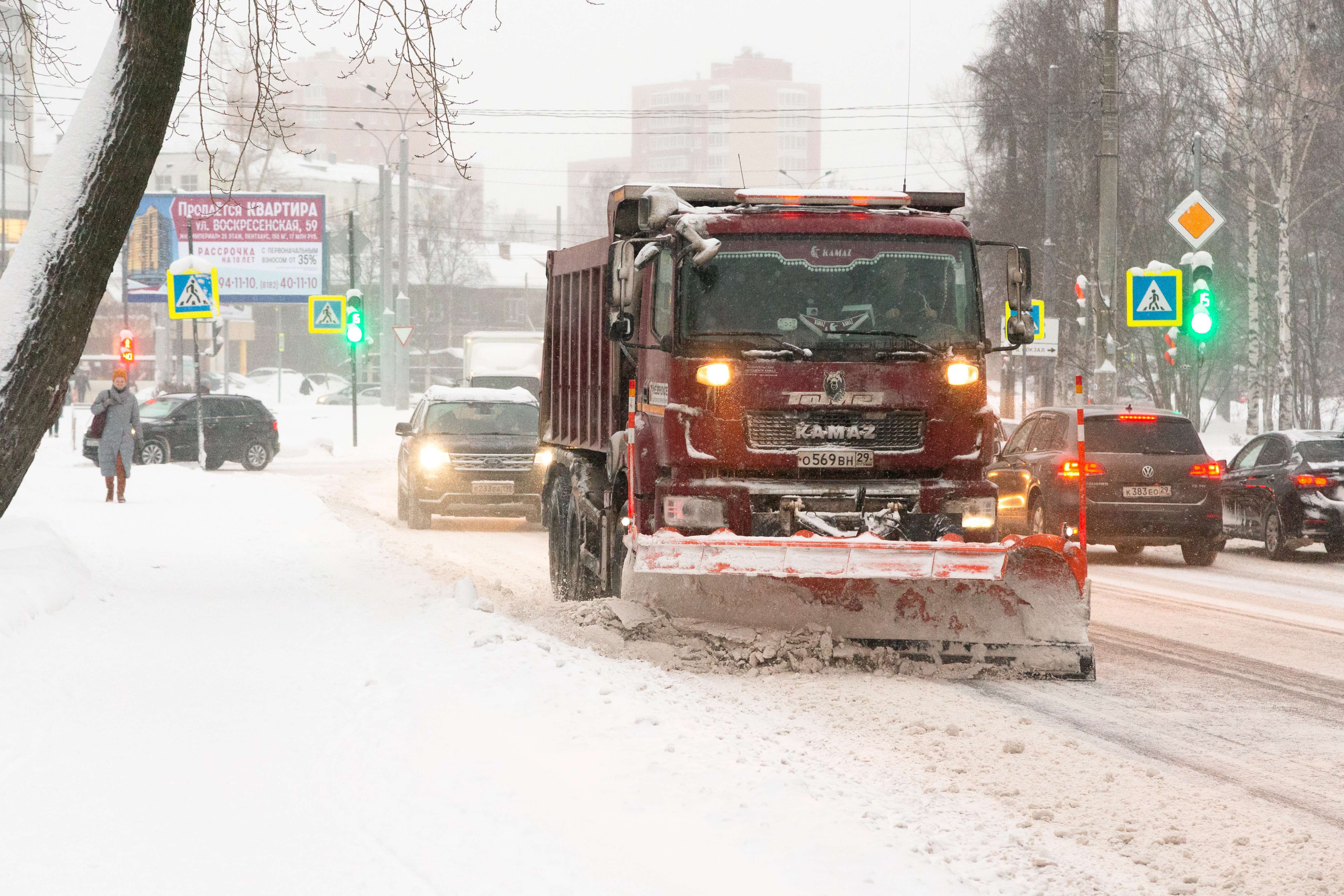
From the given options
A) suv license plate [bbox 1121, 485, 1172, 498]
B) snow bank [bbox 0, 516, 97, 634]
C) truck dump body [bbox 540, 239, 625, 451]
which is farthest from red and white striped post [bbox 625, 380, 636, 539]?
suv license plate [bbox 1121, 485, 1172, 498]

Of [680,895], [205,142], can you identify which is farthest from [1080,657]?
[205,142]

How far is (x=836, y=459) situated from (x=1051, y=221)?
2944 cm

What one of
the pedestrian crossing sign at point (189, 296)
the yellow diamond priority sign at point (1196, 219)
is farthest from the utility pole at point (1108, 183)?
the pedestrian crossing sign at point (189, 296)

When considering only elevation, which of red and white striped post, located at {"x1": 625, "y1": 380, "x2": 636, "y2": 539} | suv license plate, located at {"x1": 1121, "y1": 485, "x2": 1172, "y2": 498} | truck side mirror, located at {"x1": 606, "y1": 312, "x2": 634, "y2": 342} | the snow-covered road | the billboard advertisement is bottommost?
the snow-covered road

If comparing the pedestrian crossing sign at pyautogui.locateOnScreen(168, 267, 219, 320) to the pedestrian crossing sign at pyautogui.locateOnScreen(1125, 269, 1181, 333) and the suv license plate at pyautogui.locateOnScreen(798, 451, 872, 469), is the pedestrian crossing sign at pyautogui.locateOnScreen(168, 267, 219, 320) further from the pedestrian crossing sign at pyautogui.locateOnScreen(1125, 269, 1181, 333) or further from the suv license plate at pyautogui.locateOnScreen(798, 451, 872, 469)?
the suv license plate at pyautogui.locateOnScreen(798, 451, 872, 469)

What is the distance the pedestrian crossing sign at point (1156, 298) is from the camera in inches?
852

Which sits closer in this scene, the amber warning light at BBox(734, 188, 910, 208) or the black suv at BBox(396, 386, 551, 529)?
the amber warning light at BBox(734, 188, 910, 208)

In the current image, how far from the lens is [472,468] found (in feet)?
62.0

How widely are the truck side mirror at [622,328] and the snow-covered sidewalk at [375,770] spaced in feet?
6.24

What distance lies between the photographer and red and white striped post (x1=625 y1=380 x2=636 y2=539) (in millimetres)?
9109

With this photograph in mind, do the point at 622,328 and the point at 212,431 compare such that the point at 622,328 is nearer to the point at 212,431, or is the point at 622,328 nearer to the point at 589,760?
the point at 589,760

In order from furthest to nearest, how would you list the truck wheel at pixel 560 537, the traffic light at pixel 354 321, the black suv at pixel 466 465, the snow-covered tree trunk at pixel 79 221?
1. the traffic light at pixel 354 321
2. the black suv at pixel 466 465
3. the truck wheel at pixel 560 537
4. the snow-covered tree trunk at pixel 79 221

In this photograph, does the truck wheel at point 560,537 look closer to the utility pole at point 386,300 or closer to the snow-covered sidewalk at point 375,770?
the snow-covered sidewalk at point 375,770

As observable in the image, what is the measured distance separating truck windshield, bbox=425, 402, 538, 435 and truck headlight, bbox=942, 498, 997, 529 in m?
10.9
